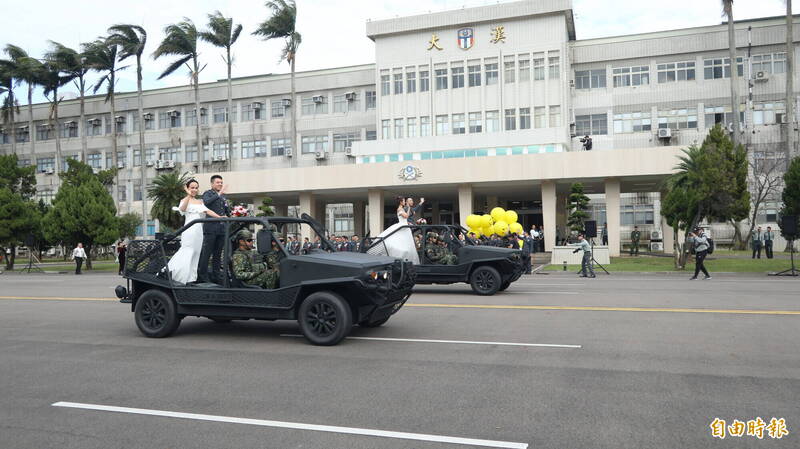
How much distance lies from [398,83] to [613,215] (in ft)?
73.9

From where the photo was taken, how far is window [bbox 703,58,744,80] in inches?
1848

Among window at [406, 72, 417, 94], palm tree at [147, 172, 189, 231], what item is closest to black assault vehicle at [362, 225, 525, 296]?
palm tree at [147, 172, 189, 231]

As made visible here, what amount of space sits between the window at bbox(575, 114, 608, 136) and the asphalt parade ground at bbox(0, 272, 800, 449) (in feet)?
137

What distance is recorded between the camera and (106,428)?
4.66 m

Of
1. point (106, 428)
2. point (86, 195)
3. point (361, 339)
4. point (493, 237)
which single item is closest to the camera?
point (106, 428)

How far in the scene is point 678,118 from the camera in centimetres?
4812

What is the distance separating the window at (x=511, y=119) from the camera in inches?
1902

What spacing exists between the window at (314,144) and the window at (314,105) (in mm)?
2472

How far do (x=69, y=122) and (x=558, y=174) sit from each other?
59343 mm

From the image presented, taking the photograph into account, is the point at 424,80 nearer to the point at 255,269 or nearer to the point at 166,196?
the point at 166,196

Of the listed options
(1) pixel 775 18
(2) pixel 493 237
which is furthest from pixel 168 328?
(1) pixel 775 18

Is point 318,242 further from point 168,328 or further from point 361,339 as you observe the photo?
point 168,328

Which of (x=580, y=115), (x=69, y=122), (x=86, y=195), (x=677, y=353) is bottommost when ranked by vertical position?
(x=677, y=353)

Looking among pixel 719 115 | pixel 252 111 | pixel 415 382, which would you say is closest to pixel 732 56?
pixel 719 115
